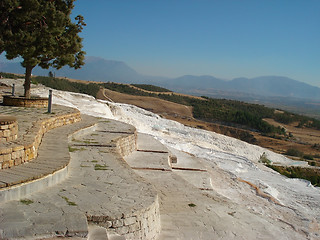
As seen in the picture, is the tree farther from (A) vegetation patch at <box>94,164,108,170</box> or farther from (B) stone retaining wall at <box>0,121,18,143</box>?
(A) vegetation patch at <box>94,164,108,170</box>

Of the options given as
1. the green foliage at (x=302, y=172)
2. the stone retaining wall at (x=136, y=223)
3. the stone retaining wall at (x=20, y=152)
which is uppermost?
the stone retaining wall at (x=20, y=152)

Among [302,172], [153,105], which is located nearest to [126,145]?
[302,172]

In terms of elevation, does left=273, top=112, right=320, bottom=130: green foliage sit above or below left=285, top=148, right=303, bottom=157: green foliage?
above

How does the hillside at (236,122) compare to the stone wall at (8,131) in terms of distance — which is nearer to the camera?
the stone wall at (8,131)

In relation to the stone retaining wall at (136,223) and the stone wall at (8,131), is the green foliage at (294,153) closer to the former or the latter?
the stone retaining wall at (136,223)

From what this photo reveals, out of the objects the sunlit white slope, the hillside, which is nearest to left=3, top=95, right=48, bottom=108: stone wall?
the sunlit white slope

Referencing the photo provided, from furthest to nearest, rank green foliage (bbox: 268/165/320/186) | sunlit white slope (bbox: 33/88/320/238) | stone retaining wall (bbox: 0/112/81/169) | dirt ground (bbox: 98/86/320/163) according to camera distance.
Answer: dirt ground (bbox: 98/86/320/163) < green foliage (bbox: 268/165/320/186) < sunlit white slope (bbox: 33/88/320/238) < stone retaining wall (bbox: 0/112/81/169)

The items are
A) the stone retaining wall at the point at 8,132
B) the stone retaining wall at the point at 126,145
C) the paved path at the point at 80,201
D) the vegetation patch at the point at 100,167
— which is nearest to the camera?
the paved path at the point at 80,201

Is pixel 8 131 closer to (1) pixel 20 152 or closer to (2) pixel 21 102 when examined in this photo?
(1) pixel 20 152

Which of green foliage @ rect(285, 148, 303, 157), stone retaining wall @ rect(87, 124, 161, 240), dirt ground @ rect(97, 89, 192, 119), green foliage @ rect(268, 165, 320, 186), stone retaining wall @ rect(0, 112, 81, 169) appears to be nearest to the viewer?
stone retaining wall @ rect(87, 124, 161, 240)

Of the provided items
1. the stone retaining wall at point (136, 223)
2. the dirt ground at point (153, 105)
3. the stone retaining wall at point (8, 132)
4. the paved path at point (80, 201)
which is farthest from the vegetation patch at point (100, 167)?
the dirt ground at point (153, 105)

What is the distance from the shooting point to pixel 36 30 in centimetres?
994

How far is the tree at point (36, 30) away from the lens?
9266 mm

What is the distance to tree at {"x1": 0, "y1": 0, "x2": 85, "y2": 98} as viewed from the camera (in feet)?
30.4
